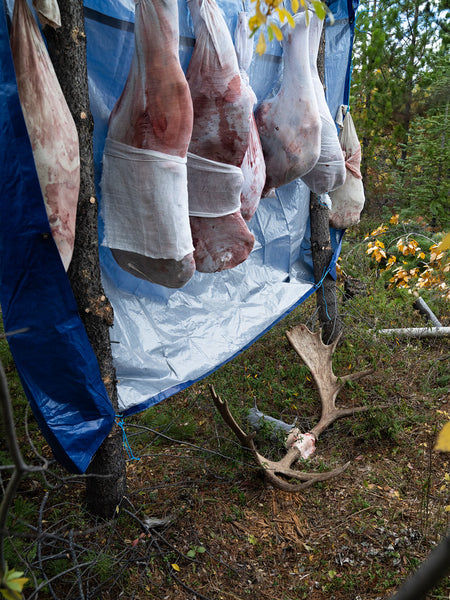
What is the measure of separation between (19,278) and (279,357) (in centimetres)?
329

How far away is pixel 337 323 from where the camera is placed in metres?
4.54

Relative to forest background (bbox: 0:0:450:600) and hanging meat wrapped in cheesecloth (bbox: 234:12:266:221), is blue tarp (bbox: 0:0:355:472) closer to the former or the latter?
hanging meat wrapped in cheesecloth (bbox: 234:12:266:221)

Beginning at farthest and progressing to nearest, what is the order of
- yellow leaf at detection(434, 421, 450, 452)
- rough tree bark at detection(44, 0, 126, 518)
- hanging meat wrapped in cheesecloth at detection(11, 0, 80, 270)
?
1. rough tree bark at detection(44, 0, 126, 518)
2. hanging meat wrapped in cheesecloth at detection(11, 0, 80, 270)
3. yellow leaf at detection(434, 421, 450, 452)

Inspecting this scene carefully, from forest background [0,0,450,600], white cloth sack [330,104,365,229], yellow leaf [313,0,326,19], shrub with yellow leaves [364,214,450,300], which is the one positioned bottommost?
forest background [0,0,450,600]

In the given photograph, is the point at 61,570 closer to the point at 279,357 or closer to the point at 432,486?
the point at 432,486

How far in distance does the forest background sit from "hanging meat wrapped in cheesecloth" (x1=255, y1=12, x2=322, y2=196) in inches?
21.5

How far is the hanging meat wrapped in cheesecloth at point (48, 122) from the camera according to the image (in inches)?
62.7

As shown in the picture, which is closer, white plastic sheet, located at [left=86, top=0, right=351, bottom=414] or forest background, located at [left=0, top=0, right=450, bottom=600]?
white plastic sheet, located at [left=86, top=0, right=351, bottom=414]

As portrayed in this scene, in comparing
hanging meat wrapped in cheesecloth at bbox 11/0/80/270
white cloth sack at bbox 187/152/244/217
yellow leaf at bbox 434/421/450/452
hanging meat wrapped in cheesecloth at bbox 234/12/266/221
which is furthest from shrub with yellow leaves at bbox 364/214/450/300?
yellow leaf at bbox 434/421/450/452

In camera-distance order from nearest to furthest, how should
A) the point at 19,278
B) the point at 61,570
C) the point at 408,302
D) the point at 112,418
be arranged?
the point at 19,278, the point at 112,418, the point at 61,570, the point at 408,302

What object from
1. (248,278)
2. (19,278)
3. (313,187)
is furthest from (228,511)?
(313,187)

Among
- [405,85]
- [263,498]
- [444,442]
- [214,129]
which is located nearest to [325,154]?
[214,129]

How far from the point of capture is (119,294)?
2.61 metres

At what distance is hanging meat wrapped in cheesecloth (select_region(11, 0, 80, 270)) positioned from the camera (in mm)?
1594
